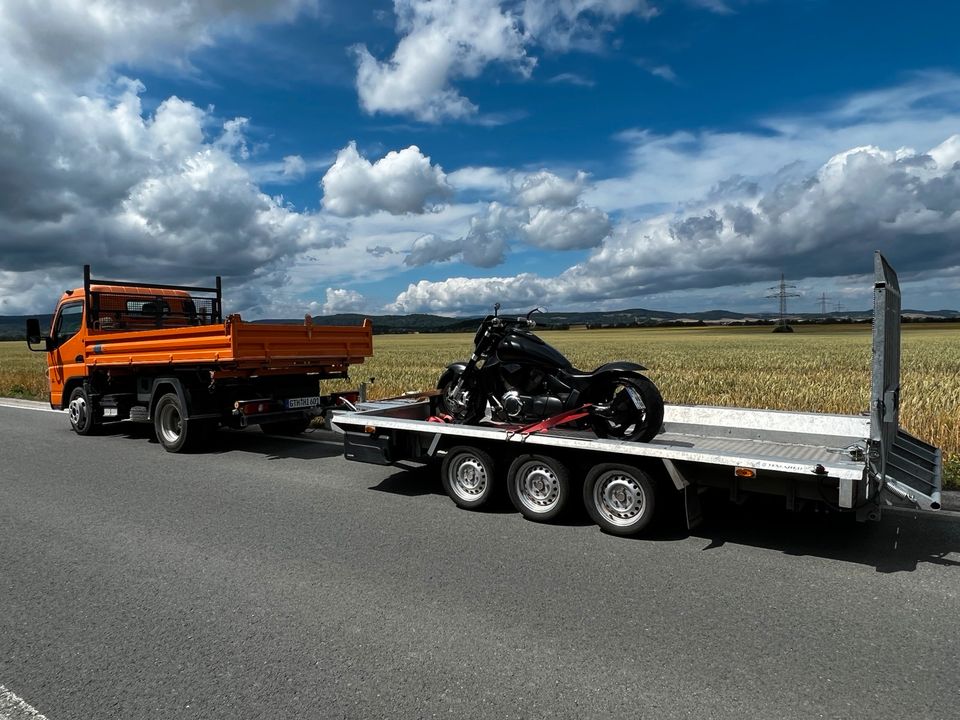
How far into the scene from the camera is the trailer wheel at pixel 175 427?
900 cm

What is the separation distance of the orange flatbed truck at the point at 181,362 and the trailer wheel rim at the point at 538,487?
13.7 feet

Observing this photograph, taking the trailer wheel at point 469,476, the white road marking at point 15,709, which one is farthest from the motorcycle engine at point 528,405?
the white road marking at point 15,709

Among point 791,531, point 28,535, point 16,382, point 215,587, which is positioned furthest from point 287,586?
point 16,382

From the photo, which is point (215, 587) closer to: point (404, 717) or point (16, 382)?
point (404, 717)

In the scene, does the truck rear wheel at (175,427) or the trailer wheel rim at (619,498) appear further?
the truck rear wheel at (175,427)

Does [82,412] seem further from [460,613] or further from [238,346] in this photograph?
[460,613]

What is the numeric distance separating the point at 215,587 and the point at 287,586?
0.44 metres

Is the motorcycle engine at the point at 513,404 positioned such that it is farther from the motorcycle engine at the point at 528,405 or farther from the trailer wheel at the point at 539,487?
the trailer wheel at the point at 539,487

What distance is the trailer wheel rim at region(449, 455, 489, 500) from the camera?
5.95 metres

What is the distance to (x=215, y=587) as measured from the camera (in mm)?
4270

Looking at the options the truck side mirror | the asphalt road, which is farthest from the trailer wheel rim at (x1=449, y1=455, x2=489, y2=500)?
the truck side mirror

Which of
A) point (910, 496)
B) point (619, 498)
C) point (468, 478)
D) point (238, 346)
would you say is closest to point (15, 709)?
point (468, 478)

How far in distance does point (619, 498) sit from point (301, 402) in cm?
562

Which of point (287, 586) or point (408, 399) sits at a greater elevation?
point (408, 399)
